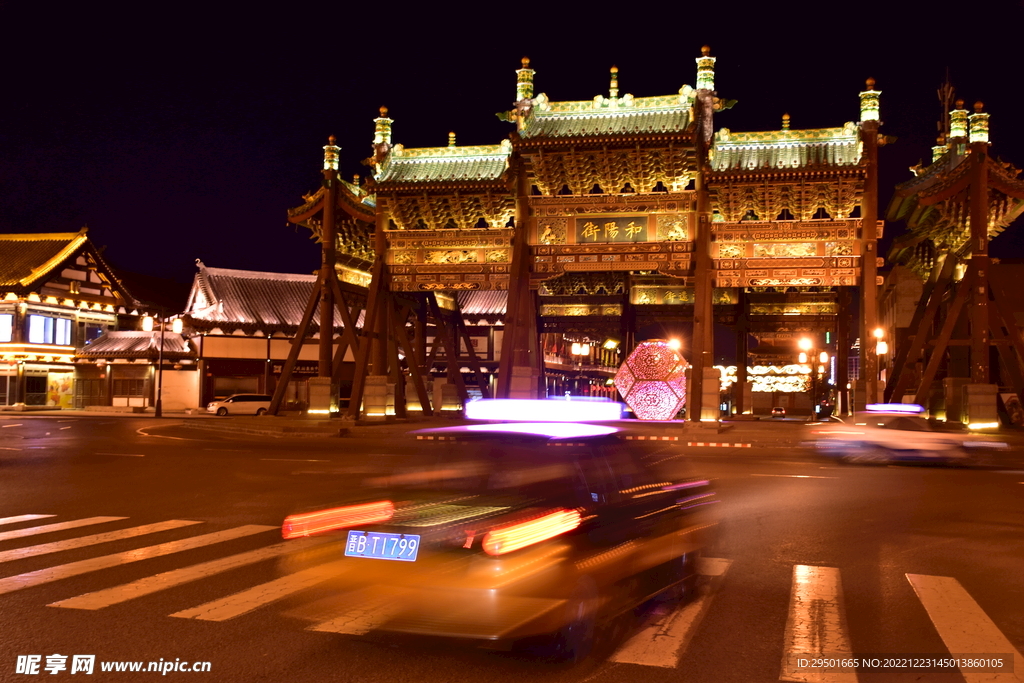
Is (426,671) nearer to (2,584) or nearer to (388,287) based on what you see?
(2,584)

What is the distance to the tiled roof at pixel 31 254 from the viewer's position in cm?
5006

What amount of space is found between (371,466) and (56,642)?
38.7 ft

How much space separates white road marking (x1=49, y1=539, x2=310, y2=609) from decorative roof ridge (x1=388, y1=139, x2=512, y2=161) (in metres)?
23.5

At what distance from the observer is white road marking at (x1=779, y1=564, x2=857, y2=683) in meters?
4.84

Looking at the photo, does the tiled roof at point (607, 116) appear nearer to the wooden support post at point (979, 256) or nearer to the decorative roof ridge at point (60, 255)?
the wooden support post at point (979, 256)

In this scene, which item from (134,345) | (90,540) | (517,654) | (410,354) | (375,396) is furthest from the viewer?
(134,345)

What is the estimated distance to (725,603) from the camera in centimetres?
647

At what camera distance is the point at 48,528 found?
9.70 meters

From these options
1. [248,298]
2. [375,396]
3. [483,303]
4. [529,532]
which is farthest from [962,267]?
[248,298]

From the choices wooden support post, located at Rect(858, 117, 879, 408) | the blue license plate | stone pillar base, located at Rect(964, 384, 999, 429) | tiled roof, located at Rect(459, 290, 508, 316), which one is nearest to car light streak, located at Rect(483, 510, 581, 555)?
the blue license plate

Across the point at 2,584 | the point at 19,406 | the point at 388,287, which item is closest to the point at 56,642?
the point at 2,584

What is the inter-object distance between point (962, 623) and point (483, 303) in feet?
171

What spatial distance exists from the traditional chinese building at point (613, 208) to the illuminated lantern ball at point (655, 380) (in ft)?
6.63

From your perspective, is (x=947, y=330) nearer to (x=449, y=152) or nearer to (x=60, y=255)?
(x=449, y=152)
